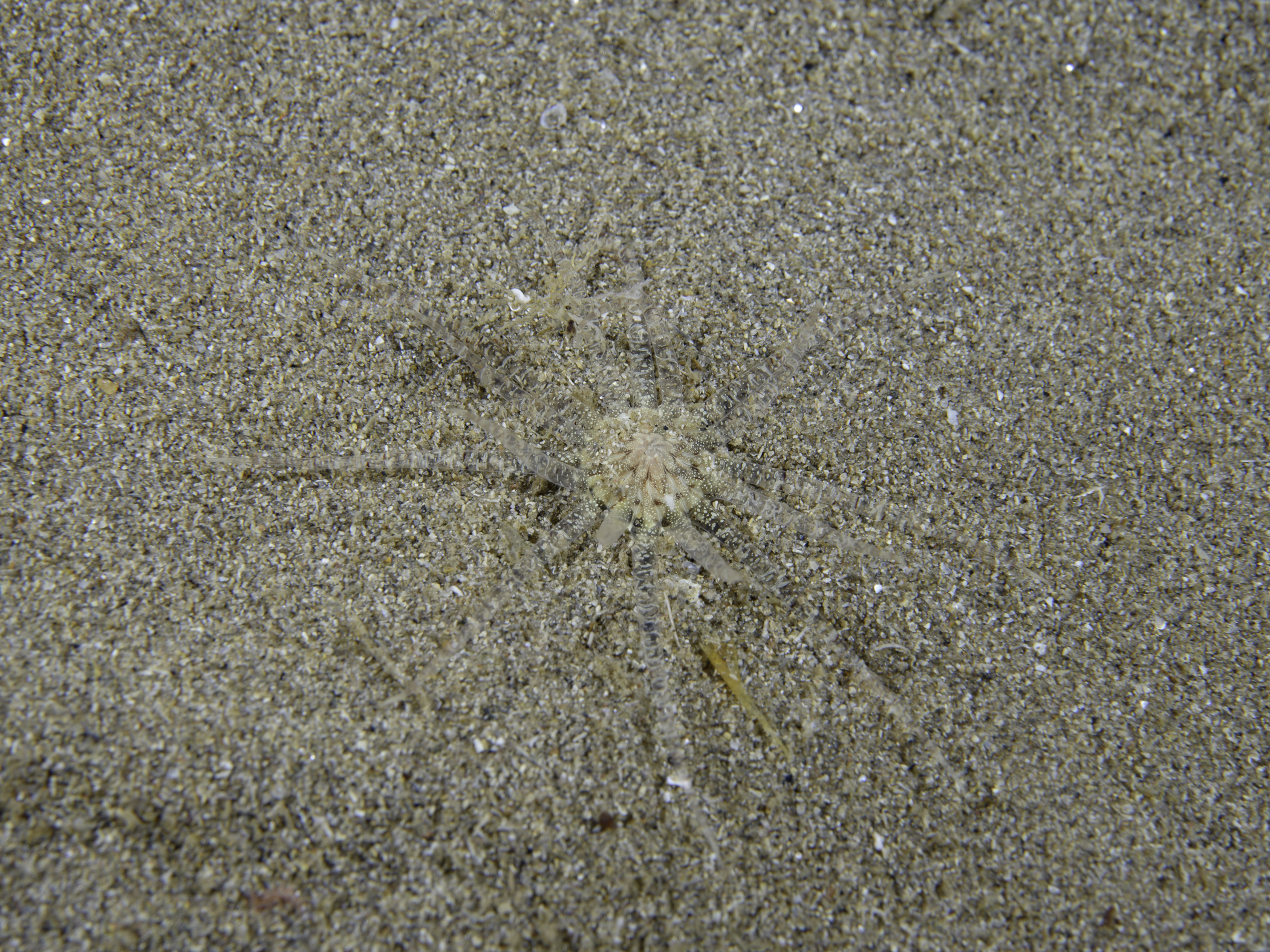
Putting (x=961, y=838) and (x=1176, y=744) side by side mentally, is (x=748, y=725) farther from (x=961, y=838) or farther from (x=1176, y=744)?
(x=1176, y=744)

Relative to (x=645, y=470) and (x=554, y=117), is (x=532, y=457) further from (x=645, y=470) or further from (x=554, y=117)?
(x=554, y=117)

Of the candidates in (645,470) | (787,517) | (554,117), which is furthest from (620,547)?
(554,117)

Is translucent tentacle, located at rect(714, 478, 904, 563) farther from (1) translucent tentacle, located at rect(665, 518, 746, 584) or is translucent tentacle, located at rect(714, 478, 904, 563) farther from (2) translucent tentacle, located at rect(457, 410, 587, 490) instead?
(2) translucent tentacle, located at rect(457, 410, 587, 490)

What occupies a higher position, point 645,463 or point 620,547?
point 645,463

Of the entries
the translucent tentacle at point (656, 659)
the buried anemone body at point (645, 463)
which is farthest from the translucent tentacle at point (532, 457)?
the translucent tentacle at point (656, 659)

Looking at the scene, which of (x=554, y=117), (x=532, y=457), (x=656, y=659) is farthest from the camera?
(x=554, y=117)

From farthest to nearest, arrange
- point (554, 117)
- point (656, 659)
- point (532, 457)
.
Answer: point (554, 117) → point (532, 457) → point (656, 659)

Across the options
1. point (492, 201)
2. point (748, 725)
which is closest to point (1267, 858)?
point (748, 725)

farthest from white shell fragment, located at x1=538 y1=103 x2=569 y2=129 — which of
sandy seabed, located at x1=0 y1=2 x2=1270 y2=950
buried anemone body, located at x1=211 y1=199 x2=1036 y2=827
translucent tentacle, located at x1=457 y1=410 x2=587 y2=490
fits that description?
translucent tentacle, located at x1=457 y1=410 x2=587 y2=490
